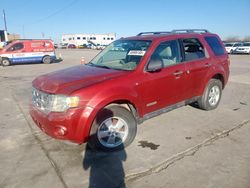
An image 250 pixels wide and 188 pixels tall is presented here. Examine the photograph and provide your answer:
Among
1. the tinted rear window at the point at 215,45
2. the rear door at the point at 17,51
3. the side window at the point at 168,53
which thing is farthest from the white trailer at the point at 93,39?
the side window at the point at 168,53

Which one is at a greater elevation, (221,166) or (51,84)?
(51,84)

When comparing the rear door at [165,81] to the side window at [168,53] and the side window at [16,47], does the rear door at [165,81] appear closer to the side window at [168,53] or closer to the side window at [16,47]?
the side window at [168,53]

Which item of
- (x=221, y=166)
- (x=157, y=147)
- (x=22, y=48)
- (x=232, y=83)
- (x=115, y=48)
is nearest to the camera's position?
(x=221, y=166)

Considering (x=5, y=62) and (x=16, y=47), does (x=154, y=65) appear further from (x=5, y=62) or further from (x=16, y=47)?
(x=5, y=62)

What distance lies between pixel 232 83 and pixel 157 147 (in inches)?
276

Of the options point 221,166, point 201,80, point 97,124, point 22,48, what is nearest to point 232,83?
point 201,80

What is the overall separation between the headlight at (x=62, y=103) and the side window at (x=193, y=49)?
8.75ft

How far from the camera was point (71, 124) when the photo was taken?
10.9ft

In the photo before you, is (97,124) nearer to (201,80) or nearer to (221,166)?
(221,166)

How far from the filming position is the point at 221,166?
3.30m

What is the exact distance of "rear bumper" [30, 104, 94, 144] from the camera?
3.31 metres

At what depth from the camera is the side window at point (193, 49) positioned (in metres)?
4.91

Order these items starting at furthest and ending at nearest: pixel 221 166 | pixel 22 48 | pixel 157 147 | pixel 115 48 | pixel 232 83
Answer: pixel 22 48 → pixel 232 83 → pixel 115 48 → pixel 157 147 → pixel 221 166

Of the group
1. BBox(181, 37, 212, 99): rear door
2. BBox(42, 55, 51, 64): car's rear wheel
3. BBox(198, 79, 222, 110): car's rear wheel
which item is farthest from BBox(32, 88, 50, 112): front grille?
BBox(42, 55, 51, 64): car's rear wheel
